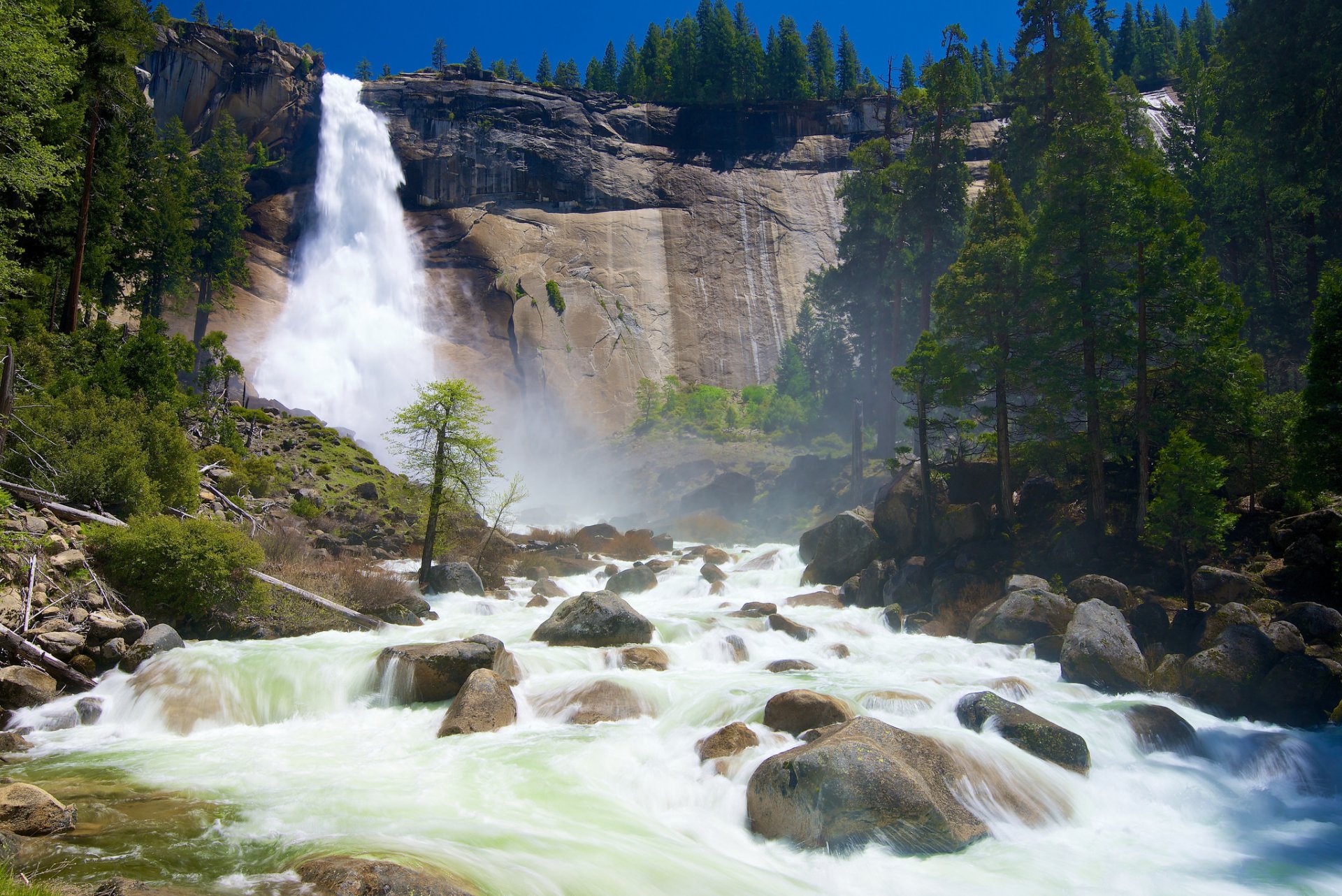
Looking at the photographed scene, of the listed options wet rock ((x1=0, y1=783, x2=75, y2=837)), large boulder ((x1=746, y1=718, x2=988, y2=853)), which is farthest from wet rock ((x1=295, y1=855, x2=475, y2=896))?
large boulder ((x1=746, y1=718, x2=988, y2=853))

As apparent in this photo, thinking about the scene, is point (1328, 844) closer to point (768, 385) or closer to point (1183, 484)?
point (1183, 484)

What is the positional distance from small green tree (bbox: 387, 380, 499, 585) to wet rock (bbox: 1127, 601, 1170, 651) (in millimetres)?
18047

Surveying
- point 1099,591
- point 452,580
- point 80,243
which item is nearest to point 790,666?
point 1099,591

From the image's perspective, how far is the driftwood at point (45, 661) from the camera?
11.9 meters

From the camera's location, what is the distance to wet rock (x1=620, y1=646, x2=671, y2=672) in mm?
16725

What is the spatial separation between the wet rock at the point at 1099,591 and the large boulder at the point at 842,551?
795 cm

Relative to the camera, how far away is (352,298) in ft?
213

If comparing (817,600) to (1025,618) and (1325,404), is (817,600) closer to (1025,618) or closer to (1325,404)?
(1025,618)

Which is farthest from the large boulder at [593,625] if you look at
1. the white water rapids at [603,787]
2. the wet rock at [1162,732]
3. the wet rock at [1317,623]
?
the wet rock at [1317,623]

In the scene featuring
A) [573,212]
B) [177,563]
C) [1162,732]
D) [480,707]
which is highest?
[573,212]

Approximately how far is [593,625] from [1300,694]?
558 inches

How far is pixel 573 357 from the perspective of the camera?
6881cm

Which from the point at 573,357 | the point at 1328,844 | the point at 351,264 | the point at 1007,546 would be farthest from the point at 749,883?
the point at 351,264

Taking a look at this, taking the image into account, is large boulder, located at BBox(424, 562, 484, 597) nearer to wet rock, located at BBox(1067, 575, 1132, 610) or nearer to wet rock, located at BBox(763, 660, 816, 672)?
wet rock, located at BBox(763, 660, 816, 672)
